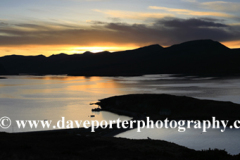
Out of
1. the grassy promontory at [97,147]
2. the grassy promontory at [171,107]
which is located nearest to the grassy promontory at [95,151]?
the grassy promontory at [97,147]

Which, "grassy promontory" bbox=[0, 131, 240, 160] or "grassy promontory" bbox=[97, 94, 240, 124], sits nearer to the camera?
"grassy promontory" bbox=[0, 131, 240, 160]

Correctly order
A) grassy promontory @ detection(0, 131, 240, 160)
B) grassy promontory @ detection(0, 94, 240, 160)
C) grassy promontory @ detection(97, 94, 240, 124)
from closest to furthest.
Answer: grassy promontory @ detection(0, 131, 240, 160), grassy promontory @ detection(0, 94, 240, 160), grassy promontory @ detection(97, 94, 240, 124)

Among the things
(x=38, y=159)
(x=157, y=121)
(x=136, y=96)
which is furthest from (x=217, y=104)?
(x=38, y=159)

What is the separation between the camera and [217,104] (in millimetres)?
63250

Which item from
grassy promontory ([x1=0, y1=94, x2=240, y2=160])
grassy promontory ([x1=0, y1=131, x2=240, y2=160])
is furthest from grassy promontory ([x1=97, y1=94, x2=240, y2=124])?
grassy promontory ([x1=0, y1=131, x2=240, y2=160])

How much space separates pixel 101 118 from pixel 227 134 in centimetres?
3316

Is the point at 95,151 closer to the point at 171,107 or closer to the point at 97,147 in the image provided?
the point at 97,147

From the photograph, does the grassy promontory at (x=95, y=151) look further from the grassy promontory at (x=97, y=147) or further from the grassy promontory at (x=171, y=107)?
the grassy promontory at (x=171, y=107)

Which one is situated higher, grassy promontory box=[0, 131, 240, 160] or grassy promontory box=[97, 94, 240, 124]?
grassy promontory box=[0, 131, 240, 160]

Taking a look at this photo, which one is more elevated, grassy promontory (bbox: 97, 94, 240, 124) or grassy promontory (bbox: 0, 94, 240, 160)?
grassy promontory (bbox: 0, 94, 240, 160)

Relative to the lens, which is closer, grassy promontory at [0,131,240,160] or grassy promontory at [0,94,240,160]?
grassy promontory at [0,131,240,160]

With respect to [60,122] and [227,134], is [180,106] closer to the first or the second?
[227,134]

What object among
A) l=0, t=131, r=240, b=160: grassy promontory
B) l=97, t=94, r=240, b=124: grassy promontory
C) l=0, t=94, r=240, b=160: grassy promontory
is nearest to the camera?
l=0, t=131, r=240, b=160: grassy promontory

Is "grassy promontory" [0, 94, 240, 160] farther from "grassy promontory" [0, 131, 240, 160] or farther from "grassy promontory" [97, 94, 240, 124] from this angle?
"grassy promontory" [97, 94, 240, 124]
